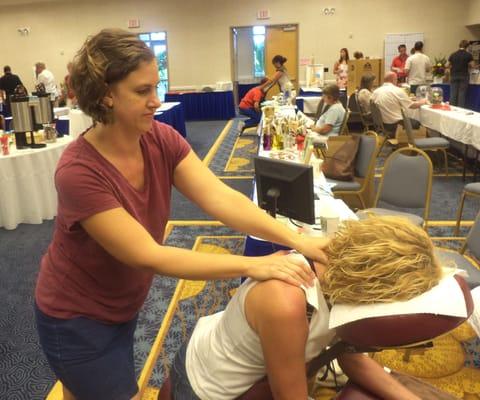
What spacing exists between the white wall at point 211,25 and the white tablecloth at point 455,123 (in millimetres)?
5938

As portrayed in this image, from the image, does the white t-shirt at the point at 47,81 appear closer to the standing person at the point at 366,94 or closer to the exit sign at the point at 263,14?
the exit sign at the point at 263,14

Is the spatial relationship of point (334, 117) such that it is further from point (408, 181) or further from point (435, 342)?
point (435, 342)

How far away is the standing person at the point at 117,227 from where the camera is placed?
1.00 m

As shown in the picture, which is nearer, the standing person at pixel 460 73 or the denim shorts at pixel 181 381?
the denim shorts at pixel 181 381

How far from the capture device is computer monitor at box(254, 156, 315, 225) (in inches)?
73.5

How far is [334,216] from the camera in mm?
1989

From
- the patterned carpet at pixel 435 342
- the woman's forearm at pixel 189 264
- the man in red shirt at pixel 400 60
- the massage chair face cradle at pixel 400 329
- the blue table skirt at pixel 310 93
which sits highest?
the man in red shirt at pixel 400 60

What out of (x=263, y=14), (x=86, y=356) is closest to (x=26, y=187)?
(x=86, y=356)

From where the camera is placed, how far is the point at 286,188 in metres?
1.95

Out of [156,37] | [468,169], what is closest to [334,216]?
[468,169]

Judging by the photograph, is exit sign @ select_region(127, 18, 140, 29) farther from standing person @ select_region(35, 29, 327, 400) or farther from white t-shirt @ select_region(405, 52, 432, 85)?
standing person @ select_region(35, 29, 327, 400)

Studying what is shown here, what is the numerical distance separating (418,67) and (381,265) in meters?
9.84

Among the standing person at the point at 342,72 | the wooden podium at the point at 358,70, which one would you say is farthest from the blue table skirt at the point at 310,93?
the standing person at the point at 342,72

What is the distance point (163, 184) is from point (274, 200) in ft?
2.64
